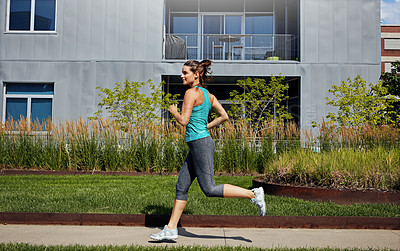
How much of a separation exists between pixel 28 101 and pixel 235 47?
8.97 meters

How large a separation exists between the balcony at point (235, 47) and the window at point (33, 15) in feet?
15.8

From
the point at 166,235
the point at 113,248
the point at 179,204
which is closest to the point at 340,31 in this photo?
the point at 179,204

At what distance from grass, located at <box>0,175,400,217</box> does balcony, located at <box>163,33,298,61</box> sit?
9693 millimetres

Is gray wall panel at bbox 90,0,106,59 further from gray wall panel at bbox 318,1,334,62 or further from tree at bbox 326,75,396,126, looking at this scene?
tree at bbox 326,75,396,126

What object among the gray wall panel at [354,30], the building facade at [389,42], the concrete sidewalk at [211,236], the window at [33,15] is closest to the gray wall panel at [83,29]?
the window at [33,15]

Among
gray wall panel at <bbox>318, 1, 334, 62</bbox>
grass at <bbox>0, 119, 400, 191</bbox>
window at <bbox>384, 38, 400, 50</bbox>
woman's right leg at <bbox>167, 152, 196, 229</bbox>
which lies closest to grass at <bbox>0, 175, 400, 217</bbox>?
woman's right leg at <bbox>167, 152, 196, 229</bbox>

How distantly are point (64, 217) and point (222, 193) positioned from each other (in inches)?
89.4

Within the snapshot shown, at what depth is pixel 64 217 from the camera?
5348 mm

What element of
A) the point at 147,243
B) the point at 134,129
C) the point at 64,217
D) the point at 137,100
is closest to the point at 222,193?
the point at 147,243

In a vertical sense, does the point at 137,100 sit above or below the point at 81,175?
above

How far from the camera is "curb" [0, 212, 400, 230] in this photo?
17.5 feet

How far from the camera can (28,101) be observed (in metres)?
16.5

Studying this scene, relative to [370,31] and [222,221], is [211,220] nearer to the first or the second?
[222,221]

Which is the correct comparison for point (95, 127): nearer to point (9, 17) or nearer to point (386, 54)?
point (9, 17)
